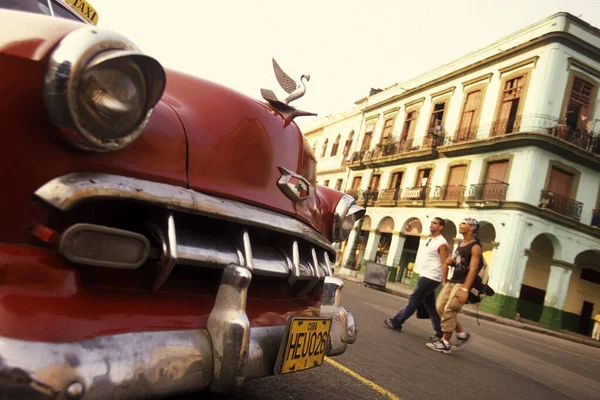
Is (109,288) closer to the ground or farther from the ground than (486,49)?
closer to the ground

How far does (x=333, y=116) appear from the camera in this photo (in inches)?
1313

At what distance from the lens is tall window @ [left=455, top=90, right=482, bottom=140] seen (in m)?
20.0

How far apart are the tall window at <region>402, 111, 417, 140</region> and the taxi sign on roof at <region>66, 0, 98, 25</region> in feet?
74.4

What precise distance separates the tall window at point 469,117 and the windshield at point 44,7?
19.5 m

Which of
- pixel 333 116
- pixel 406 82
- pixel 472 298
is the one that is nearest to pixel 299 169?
pixel 472 298

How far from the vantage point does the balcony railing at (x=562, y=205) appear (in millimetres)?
17016

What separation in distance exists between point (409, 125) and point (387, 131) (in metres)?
2.02

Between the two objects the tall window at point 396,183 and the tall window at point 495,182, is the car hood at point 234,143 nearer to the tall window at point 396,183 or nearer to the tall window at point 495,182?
the tall window at point 495,182

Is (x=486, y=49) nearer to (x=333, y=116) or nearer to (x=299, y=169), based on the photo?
(x=333, y=116)

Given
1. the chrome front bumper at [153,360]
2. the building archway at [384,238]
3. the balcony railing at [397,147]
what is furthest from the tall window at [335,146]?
the chrome front bumper at [153,360]

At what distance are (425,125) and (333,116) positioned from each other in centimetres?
1128

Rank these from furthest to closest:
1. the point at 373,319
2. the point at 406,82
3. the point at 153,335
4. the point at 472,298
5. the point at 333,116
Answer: the point at 333,116 → the point at 406,82 → the point at 373,319 → the point at 472,298 → the point at 153,335

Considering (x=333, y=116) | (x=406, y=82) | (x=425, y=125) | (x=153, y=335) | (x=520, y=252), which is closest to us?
(x=153, y=335)

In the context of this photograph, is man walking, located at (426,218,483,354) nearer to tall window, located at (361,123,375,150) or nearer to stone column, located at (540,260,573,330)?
stone column, located at (540,260,573,330)
